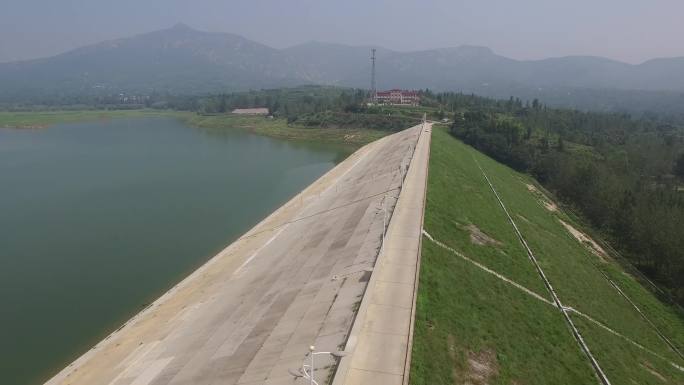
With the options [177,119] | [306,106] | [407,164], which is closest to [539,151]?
[407,164]

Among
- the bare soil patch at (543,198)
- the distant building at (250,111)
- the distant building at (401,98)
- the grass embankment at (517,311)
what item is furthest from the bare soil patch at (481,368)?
the distant building at (250,111)

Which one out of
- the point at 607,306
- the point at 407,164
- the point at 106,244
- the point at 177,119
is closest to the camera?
the point at 607,306

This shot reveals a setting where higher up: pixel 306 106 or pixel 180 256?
pixel 306 106

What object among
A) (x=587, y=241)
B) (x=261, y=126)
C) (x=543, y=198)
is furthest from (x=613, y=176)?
(x=261, y=126)

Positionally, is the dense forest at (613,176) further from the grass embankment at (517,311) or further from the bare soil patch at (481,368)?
the bare soil patch at (481,368)

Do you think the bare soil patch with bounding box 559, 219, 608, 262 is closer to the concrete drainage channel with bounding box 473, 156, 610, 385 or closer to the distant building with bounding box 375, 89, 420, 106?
the concrete drainage channel with bounding box 473, 156, 610, 385

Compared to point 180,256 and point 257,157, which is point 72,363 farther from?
point 257,157
